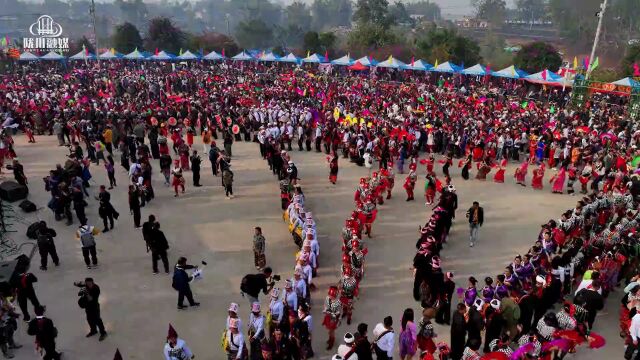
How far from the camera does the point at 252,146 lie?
19.9m

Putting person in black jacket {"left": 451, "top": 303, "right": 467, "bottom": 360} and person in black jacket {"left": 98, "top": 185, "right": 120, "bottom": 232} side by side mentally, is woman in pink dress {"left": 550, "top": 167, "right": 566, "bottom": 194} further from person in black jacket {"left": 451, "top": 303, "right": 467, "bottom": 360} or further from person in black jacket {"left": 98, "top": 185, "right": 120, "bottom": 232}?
person in black jacket {"left": 98, "top": 185, "right": 120, "bottom": 232}

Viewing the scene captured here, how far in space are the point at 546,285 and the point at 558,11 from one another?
88.0 m

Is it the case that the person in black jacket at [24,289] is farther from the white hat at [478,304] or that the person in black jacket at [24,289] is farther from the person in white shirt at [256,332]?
the white hat at [478,304]

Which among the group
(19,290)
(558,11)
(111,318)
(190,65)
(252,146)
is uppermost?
(558,11)

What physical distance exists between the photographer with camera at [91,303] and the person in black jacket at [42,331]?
0.60m

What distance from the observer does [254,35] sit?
270 ft

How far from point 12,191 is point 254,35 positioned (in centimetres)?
7269

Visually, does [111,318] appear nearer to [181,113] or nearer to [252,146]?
[252,146]

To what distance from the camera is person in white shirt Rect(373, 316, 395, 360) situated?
684cm

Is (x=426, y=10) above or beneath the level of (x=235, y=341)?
above

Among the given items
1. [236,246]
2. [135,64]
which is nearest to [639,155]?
[236,246]

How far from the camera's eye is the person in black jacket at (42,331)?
23.3 feet

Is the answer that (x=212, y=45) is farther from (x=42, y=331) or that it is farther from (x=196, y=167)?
(x=42, y=331)

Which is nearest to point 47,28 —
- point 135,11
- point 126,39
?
point 126,39
